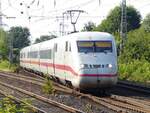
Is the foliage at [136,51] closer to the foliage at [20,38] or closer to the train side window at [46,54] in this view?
the train side window at [46,54]

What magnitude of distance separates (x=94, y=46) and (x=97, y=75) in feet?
4.88

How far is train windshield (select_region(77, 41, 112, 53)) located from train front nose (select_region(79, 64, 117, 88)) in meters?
0.88

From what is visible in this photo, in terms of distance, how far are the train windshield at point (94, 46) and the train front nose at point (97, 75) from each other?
88 centimetres

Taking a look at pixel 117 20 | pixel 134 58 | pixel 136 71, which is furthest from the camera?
pixel 117 20

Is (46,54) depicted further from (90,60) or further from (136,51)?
(136,51)

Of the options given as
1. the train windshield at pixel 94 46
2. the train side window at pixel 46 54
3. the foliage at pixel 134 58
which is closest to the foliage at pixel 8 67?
the foliage at pixel 134 58

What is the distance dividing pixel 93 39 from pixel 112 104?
4.28 meters

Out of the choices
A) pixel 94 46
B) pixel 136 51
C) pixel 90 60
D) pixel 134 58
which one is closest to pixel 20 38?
pixel 134 58

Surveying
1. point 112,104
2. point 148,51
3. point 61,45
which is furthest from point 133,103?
point 148,51

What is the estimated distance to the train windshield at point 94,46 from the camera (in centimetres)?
1991

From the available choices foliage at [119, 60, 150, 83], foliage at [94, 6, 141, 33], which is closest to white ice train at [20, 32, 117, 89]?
foliage at [119, 60, 150, 83]

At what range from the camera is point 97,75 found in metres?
19.2

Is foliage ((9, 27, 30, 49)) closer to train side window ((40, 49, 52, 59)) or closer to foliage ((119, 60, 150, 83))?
foliage ((119, 60, 150, 83))

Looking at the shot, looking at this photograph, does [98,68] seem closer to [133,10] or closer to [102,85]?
[102,85]
